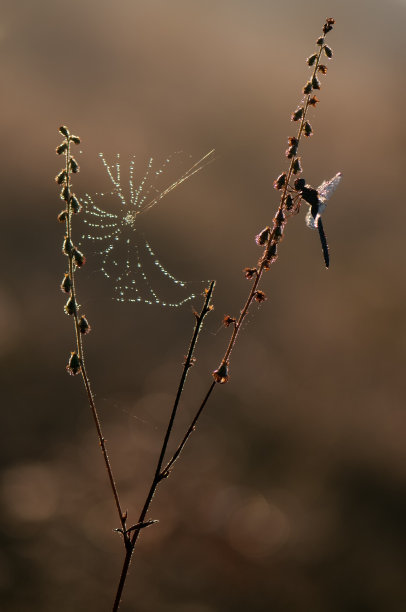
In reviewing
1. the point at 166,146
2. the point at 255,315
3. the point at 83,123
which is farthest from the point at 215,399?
the point at 83,123

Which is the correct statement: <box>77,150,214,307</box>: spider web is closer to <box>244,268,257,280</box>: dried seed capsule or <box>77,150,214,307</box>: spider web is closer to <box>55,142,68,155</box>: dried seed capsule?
<box>55,142,68,155</box>: dried seed capsule

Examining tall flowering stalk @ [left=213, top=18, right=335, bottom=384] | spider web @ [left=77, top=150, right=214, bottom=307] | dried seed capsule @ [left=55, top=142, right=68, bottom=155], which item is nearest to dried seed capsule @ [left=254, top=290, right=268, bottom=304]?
tall flowering stalk @ [left=213, top=18, right=335, bottom=384]

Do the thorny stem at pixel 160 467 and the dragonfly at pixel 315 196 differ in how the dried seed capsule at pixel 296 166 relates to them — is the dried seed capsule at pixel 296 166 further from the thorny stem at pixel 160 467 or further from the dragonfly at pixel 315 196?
the thorny stem at pixel 160 467

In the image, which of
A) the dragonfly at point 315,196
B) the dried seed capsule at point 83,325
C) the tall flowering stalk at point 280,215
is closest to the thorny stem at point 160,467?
the tall flowering stalk at point 280,215

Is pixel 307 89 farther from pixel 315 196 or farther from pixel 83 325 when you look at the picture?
pixel 83 325

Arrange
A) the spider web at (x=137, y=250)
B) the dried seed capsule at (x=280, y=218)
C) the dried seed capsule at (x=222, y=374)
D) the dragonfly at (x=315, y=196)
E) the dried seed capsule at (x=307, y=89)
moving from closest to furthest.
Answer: the dried seed capsule at (x=222, y=374)
the dried seed capsule at (x=280, y=218)
the dried seed capsule at (x=307, y=89)
the dragonfly at (x=315, y=196)
the spider web at (x=137, y=250)

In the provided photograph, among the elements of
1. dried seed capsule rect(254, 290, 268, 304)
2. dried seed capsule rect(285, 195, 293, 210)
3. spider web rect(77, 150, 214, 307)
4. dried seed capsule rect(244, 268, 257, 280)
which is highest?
spider web rect(77, 150, 214, 307)

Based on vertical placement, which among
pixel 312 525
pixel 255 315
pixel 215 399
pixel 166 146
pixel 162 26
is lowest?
pixel 312 525

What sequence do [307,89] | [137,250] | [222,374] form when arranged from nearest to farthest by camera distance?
[222,374]
[307,89]
[137,250]

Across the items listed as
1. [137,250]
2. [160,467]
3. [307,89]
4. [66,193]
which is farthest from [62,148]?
[137,250]

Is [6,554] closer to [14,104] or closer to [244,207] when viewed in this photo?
[244,207]

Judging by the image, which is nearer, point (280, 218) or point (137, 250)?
point (280, 218)
